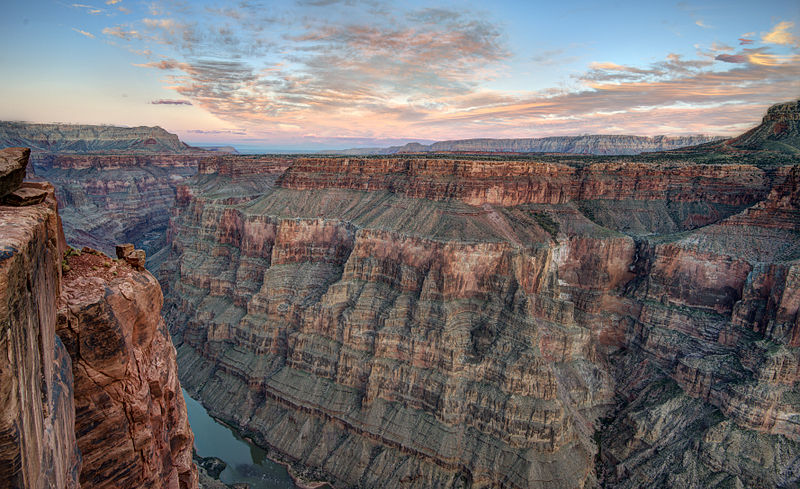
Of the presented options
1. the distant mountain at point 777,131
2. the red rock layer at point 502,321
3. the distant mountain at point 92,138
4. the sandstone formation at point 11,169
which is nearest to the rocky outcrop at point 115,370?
the sandstone formation at point 11,169

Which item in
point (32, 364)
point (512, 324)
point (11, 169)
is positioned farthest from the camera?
point (512, 324)

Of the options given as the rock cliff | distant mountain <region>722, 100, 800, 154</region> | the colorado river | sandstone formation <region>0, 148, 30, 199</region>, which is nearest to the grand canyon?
the colorado river

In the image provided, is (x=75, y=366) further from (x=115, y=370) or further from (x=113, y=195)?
(x=113, y=195)

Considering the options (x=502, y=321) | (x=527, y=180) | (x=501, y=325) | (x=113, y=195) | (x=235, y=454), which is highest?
(x=527, y=180)

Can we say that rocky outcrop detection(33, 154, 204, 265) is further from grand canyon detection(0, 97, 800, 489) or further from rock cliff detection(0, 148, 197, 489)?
rock cliff detection(0, 148, 197, 489)

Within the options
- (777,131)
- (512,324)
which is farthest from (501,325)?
(777,131)

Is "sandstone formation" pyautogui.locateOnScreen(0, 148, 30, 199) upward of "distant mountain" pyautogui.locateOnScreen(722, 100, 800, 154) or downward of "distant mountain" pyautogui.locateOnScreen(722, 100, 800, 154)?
→ downward

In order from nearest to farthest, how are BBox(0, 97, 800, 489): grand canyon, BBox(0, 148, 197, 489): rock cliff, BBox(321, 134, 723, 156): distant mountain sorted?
BBox(0, 148, 197, 489): rock cliff < BBox(0, 97, 800, 489): grand canyon < BBox(321, 134, 723, 156): distant mountain

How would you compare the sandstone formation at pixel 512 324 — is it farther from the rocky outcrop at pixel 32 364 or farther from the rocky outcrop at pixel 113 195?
the rocky outcrop at pixel 113 195
